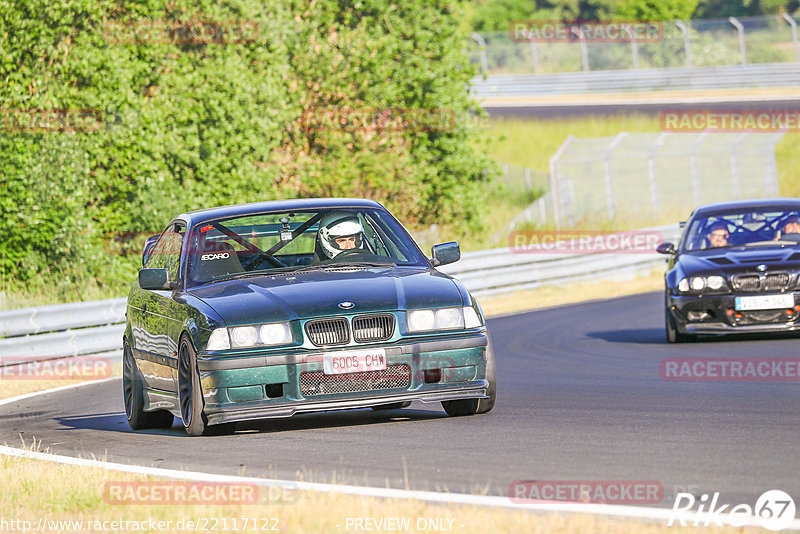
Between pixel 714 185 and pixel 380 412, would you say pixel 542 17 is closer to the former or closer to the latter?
pixel 714 185

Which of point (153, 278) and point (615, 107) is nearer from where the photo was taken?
point (153, 278)

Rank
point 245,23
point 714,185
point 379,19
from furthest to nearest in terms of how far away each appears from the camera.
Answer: point 714,185 → point 379,19 → point 245,23

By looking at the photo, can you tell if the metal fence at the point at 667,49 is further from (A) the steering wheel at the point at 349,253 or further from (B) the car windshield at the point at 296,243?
(A) the steering wheel at the point at 349,253

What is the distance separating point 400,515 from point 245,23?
855 inches

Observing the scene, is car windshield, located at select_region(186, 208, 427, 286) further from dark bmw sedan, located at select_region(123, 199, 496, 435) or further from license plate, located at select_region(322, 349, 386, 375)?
license plate, located at select_region(322, 349, 386, 375)

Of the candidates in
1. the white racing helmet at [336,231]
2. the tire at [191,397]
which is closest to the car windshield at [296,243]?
the white racing helmet at [336,231]

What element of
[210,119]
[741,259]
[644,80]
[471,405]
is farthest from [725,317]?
[644,80]

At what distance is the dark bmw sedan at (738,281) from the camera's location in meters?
14.1

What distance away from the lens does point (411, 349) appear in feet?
27.2

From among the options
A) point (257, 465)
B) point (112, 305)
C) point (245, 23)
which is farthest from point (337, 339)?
point (245, 23)

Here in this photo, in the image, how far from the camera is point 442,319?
8469 millimetres

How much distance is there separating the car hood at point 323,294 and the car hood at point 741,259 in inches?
240

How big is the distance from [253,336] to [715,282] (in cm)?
722

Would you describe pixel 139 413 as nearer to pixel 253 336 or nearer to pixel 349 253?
pixel 349 253
